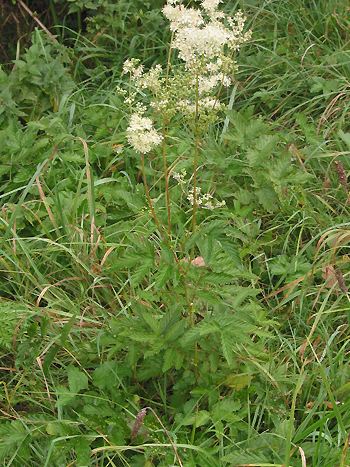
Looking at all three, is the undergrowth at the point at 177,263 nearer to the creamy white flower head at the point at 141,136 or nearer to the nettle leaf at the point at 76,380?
the nettle leaf at the point at 76,380

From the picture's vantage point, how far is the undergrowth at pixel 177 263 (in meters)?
2.34

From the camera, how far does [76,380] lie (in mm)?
2469

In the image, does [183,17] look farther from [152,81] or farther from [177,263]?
[177,263]

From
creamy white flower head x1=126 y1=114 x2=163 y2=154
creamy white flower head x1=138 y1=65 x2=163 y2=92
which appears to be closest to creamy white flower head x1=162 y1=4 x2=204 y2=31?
creamy white flower head x1=138 y1=65 x2=163 y2=92

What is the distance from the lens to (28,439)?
2.35 metres

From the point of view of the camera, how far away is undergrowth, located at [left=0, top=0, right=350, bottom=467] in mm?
2338

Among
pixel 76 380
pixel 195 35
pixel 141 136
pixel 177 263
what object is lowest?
pixel 76 380

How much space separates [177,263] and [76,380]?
0.47m

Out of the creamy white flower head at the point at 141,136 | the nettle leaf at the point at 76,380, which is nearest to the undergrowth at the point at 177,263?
the nettle leaf at the point at 76,380

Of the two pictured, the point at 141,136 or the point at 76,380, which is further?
the point at 76,380

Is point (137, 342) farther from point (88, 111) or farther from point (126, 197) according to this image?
point (88, 111)

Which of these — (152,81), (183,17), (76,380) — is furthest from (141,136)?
(76,380)

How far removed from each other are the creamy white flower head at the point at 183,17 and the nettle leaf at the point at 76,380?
1.00 metres

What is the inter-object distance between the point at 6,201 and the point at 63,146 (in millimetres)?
323
